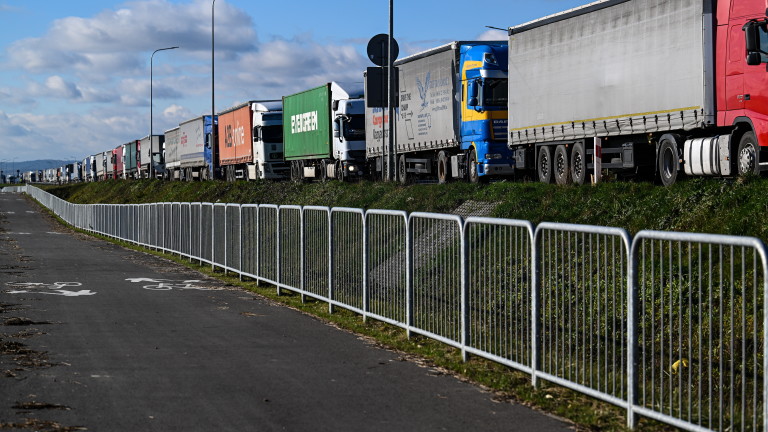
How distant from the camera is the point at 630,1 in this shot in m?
22.7

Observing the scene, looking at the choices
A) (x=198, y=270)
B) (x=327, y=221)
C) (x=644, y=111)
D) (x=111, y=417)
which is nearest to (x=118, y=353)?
(x=111, y=417)

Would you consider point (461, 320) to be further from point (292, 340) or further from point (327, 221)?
point (327, 221)

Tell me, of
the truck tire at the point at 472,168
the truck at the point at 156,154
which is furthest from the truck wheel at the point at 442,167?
the truck at the point at 156,154

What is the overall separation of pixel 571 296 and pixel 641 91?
578 inches

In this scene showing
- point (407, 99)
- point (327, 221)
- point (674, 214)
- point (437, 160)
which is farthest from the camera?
point (407, 99)

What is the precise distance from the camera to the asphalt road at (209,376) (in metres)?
7.48

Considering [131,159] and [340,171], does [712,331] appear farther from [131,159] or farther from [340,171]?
[131,159]

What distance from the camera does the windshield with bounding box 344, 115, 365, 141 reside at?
137 ft

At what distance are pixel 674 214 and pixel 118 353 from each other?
826 cm

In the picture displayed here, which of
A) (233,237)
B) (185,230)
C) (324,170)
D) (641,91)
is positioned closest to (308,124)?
(324,170)

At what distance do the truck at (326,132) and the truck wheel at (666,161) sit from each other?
20807 millimetres

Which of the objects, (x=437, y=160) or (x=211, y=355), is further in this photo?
(x=437, y=160)

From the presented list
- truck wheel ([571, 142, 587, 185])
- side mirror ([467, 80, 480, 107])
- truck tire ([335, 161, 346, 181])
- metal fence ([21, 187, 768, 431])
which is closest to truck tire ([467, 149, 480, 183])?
side mirror ([467, 80, 480, 107])

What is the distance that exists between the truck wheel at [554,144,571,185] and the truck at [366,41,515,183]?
10.3ft
